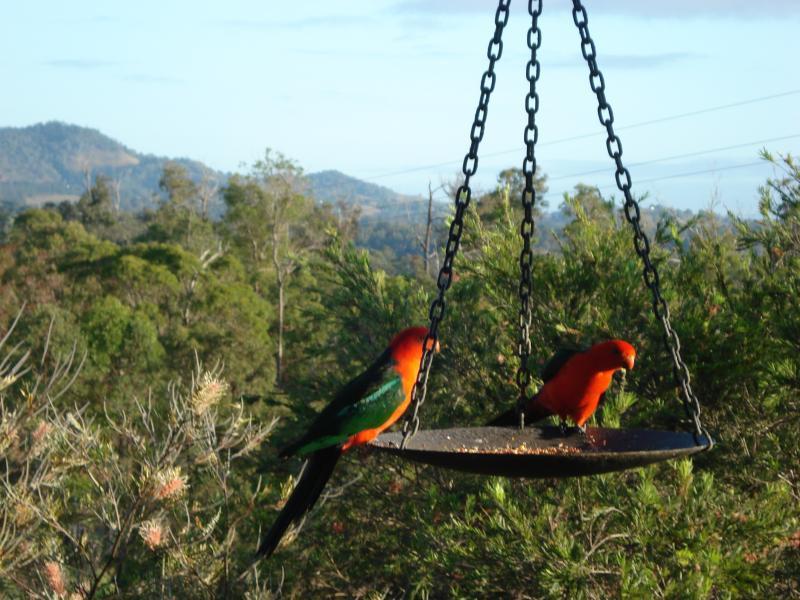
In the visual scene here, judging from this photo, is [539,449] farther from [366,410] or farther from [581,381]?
[366,410]

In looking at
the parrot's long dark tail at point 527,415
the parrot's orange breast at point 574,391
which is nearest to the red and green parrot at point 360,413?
the parrot's long dark tail at point 527,415

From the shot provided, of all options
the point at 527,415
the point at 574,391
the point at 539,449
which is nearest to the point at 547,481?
the point at 527,415

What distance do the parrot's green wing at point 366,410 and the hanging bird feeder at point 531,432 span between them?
454 millimetres

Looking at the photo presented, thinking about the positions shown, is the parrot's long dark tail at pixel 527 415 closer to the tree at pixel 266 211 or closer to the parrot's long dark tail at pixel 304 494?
the parrot's long dark tail at pixel 304 494

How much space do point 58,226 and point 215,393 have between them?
86.5 feet

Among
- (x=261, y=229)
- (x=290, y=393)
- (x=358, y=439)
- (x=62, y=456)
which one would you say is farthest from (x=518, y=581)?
(x=261, y=229)

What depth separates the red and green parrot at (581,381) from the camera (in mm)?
3523

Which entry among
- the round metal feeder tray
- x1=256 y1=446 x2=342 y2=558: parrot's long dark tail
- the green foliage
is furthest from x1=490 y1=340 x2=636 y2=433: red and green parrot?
the green foliage

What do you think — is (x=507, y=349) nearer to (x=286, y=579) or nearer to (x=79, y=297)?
(x=286, y=579)

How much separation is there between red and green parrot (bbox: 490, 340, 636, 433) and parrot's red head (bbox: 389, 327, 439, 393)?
0.42 meters

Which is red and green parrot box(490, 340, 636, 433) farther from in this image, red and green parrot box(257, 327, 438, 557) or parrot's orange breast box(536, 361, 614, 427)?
red and green parrot box(257, 327, 438, 557)

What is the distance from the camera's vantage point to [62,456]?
5.83 m

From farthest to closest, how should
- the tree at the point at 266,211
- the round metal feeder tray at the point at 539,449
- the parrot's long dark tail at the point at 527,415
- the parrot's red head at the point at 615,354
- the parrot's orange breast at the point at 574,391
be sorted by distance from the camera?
1. the tree at the point at 266,211
2. the parrot's long dark tail at the point at 527,415
3. the parrot's orange breast at the point at 574,391
4. the parrot's red head at the point at 615,354
5. the round metal feeder tray at the point at 539,449

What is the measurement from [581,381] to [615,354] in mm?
174
